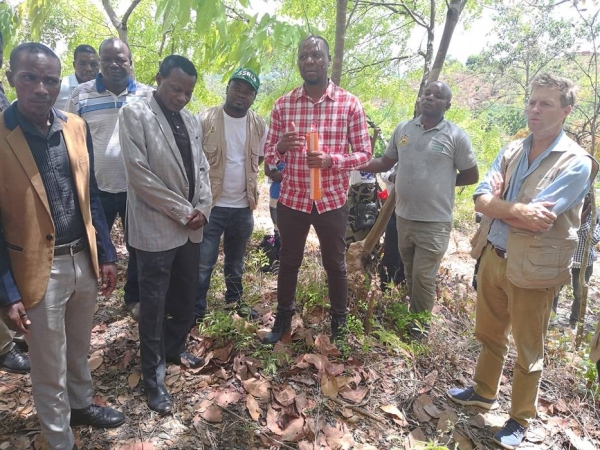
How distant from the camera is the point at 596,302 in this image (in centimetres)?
593

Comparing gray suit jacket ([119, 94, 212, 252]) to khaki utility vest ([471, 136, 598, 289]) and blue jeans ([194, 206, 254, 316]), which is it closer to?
blue jeans ([194, 206, 254, 316])

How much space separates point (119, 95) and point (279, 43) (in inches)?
62.9

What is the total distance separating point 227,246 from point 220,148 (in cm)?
90

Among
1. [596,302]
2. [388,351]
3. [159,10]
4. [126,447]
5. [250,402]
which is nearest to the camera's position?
[159,10]

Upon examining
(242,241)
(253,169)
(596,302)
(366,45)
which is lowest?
(596,302)

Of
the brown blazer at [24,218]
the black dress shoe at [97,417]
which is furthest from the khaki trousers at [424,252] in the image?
the brown blazer at [24,218]

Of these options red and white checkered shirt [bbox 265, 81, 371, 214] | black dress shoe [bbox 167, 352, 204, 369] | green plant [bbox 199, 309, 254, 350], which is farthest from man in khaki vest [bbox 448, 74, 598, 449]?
black dress shoe [bbox 167, 352, 204, 369]

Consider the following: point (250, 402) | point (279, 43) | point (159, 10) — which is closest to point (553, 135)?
point (279, 43)

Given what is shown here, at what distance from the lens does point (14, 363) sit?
2982 mm

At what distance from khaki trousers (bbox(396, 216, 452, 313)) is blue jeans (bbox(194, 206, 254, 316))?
1445mm

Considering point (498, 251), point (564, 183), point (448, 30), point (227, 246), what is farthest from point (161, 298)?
point (448, 30)

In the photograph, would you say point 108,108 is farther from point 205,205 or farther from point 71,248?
point 71,248

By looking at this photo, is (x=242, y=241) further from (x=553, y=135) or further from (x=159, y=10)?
(x=553, y=135)

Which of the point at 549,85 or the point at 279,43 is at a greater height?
the point at 279,43
